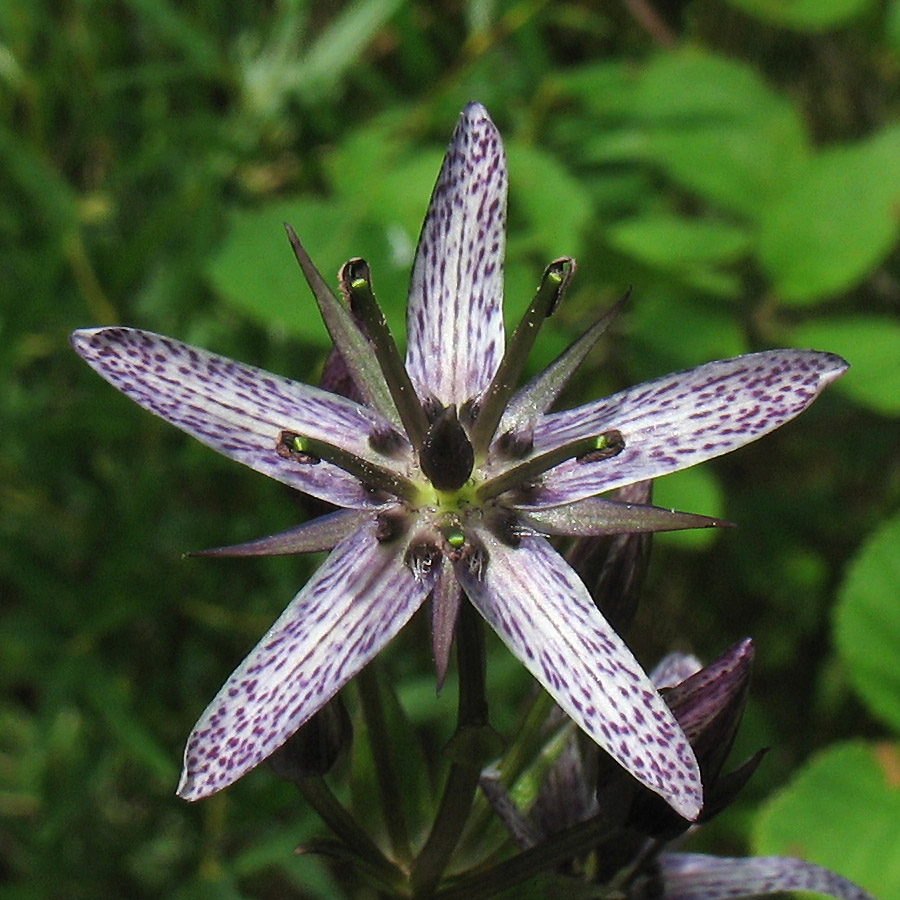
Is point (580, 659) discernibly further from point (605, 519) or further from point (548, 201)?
point (548, 201)

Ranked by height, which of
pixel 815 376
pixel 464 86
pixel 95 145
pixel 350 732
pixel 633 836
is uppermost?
pixel 95 145

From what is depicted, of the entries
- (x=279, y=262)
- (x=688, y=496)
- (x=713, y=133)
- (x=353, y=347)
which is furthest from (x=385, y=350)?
(x=713, y=133)

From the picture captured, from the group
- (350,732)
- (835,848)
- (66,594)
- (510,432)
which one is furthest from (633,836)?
(66,594)

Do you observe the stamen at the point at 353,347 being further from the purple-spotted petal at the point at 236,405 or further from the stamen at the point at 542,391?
the stamen at the point at 542,391

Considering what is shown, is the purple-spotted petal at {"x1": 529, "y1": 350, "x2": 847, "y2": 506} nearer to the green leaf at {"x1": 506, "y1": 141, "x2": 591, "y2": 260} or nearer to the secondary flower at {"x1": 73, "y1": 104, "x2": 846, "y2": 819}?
the secondary flower at {"x1": 73, "y1": 104, "x2": 846, "y2": 819}

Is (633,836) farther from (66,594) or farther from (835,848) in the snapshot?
(66,594)

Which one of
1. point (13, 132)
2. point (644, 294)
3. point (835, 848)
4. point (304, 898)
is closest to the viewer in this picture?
point (835, 848)

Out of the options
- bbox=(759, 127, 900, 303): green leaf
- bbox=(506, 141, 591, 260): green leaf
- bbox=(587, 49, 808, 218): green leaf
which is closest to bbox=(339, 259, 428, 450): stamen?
bbox=(506, 141, 591, 260): green leaf
